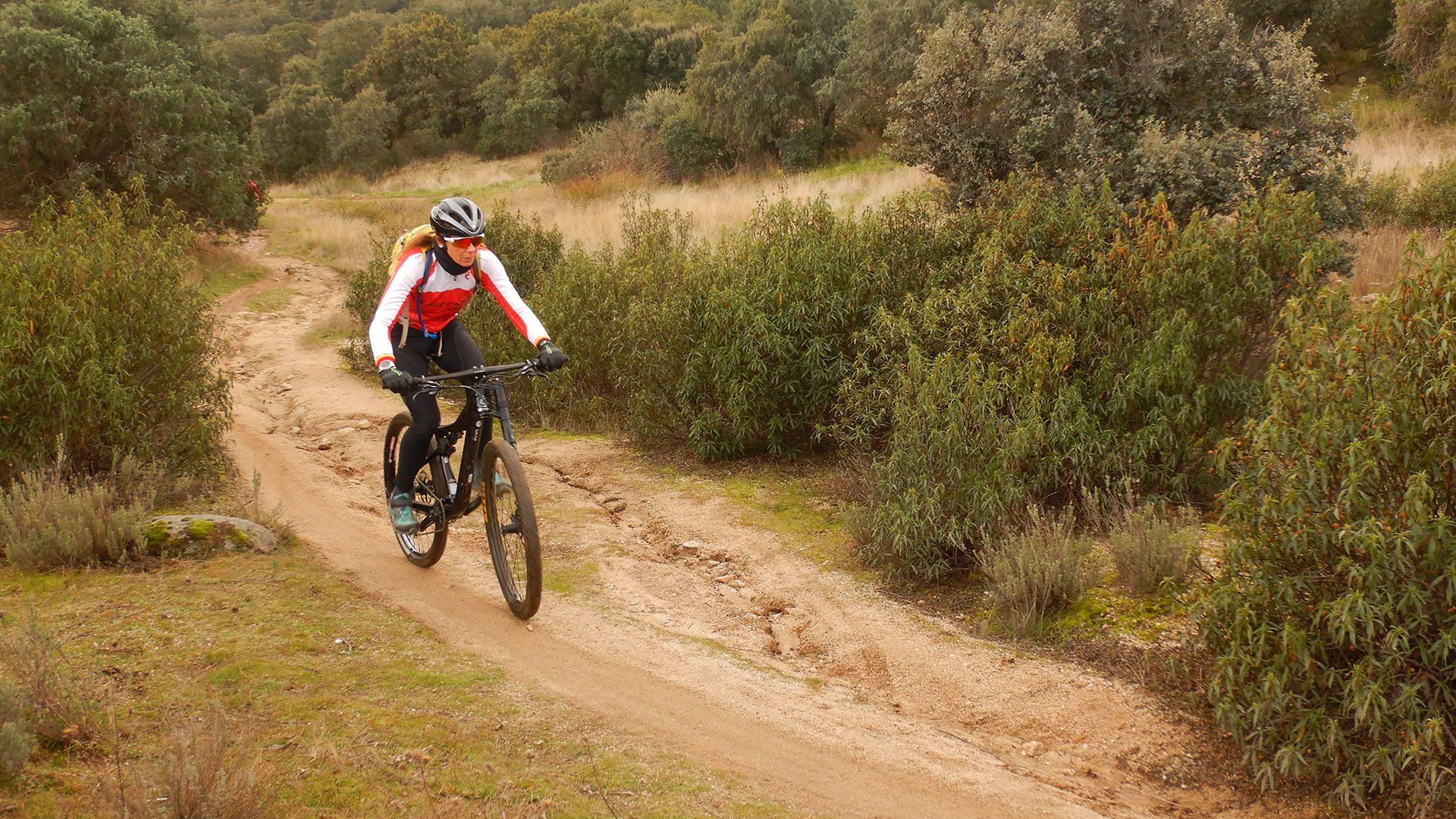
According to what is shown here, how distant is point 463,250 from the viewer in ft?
18.4

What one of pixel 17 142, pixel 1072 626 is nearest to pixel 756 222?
pixel 1072 626

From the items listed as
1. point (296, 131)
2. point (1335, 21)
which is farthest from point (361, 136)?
point (1335, 21)

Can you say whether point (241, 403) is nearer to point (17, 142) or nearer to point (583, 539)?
point (583, 539)

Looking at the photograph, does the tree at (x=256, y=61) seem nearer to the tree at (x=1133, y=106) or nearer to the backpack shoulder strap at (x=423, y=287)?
the tree at (x=1133, y=106)

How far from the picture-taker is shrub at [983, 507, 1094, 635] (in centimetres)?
565

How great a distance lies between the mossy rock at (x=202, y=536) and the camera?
609 centimetres

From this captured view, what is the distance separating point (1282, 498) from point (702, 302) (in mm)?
6008

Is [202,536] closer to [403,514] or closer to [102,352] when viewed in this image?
[403,514]

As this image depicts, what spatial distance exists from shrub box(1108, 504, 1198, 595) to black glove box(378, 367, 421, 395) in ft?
14.5

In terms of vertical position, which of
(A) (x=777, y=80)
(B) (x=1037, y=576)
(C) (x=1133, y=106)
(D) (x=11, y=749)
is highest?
(A) (x=777, y=80)

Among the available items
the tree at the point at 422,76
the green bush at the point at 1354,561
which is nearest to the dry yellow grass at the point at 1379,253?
the green bush at the point at 1354,561

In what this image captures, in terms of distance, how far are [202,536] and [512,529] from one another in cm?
247

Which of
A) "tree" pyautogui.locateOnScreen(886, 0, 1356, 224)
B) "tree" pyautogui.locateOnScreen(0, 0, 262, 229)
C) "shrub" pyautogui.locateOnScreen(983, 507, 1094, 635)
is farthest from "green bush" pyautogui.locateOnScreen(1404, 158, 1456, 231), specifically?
"tree" pyautogui.locateOnScreen(0, 0, 262, 229)

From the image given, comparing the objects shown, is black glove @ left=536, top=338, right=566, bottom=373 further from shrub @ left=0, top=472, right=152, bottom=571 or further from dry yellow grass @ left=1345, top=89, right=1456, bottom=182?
dry yellow grass @ left=1345, top=89, right=1456, bottom=182
